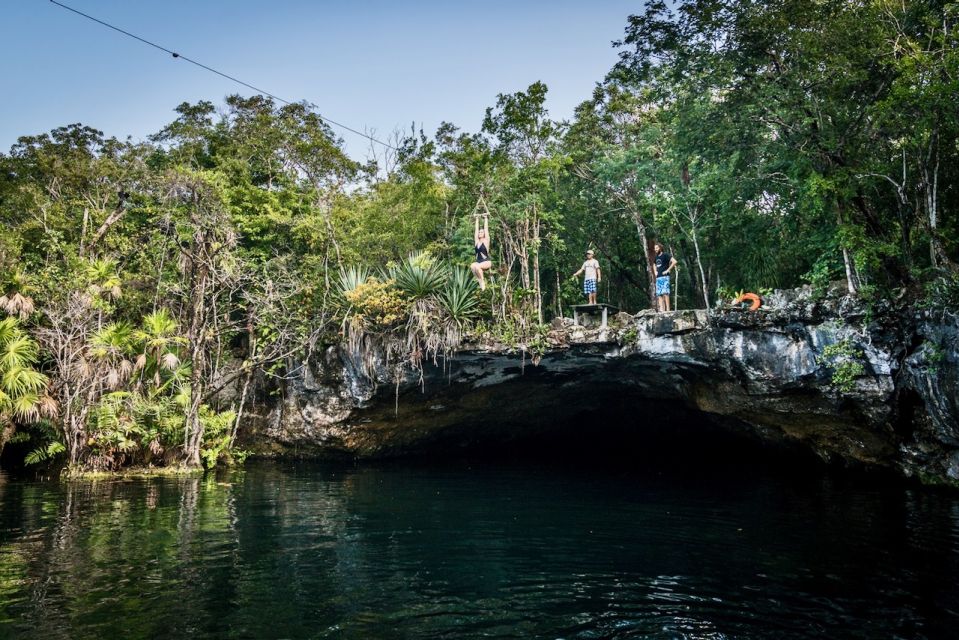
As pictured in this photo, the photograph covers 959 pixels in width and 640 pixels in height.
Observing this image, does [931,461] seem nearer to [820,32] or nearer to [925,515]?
[925,515]

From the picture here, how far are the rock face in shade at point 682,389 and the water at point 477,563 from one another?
204cm

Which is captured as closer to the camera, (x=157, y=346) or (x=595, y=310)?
(x=595, y=310)

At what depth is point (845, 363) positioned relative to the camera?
14109 millimetres

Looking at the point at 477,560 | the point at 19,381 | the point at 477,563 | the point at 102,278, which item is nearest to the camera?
the point at 477,563

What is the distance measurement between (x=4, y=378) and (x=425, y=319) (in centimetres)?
1239

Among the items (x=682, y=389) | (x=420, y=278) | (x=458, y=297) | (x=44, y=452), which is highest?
(x=420, y=278)

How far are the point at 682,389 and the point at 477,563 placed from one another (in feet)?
41.4

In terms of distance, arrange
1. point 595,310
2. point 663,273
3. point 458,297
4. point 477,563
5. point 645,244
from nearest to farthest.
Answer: point 477,563 → point 663,273 → point 595,310 → point 458,297 → point 645,244

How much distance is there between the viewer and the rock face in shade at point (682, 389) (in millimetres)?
13898

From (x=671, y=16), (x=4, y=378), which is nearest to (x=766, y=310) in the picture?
(x=671, y=16)

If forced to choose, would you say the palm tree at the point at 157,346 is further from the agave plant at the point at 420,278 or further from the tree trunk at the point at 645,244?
the tree trunk at the point at 645,244

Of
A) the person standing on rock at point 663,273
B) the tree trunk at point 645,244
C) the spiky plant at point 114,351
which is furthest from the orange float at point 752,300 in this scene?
the spiky plant at point 114,351

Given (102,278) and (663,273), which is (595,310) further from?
(102,278)

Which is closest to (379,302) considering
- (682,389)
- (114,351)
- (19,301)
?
(114,351)
